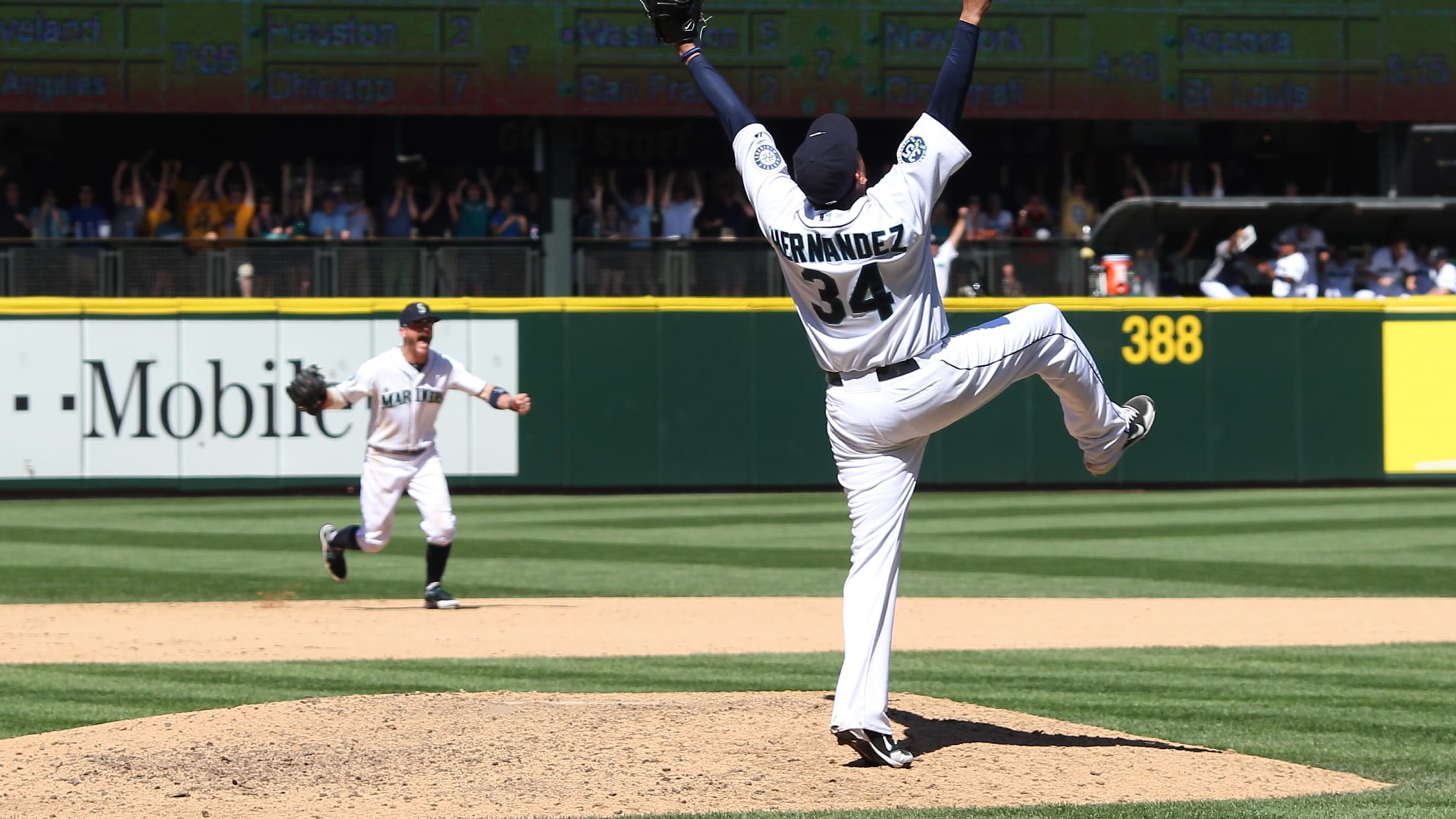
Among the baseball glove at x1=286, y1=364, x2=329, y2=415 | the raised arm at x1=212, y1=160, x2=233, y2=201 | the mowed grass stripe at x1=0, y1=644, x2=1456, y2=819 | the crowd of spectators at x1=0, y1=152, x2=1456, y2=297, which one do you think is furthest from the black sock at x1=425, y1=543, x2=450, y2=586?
the raised arm at x1=212, y1=160, x2=233, y2=201

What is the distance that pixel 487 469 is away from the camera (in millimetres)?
19516

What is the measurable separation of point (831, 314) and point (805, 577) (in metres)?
7.59

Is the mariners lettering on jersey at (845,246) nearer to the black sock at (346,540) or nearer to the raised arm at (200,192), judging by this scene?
the black sock at (346,540)

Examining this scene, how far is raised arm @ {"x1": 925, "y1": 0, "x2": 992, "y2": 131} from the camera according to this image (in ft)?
18.2

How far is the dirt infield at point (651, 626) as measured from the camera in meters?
9.38

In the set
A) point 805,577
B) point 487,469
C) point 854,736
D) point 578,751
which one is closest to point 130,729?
point 578,751

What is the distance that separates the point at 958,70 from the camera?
18.2ft

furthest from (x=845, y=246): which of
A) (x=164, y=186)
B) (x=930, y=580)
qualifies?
(x=164, y=186)

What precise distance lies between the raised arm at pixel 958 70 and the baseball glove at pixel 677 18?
879 mm

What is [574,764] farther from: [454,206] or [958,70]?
[454,206]

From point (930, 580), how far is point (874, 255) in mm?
7691

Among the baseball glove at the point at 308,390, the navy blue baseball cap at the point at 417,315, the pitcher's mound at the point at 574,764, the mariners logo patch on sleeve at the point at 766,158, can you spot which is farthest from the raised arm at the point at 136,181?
the mariners logo patch on sleeve at the point at 766,158

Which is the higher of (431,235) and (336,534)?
(431,235)

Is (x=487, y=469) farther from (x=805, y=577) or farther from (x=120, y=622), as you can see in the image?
(x=120, y=622)
